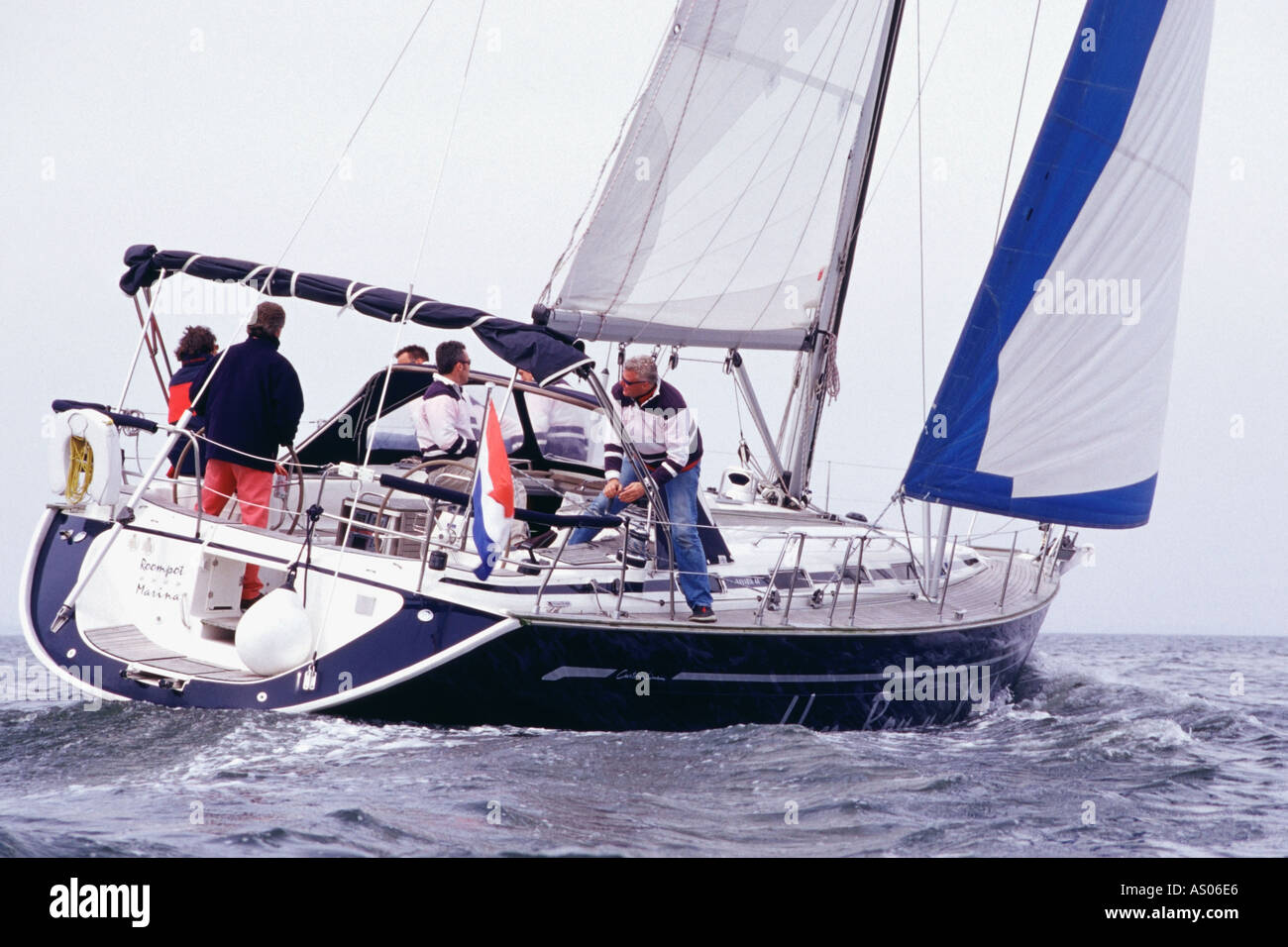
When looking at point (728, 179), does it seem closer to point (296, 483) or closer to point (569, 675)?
point (296, 483)

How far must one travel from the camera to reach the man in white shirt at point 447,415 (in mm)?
8492

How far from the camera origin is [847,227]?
37.5 ft

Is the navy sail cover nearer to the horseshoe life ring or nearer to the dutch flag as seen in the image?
the dutch flag

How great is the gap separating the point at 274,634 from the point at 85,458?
1.75 metres

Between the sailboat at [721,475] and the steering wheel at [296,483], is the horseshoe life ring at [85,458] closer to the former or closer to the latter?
the sailboat at [721,475]

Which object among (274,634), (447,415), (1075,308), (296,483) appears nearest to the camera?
(274,634)

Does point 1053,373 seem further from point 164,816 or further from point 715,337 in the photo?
point 164,816

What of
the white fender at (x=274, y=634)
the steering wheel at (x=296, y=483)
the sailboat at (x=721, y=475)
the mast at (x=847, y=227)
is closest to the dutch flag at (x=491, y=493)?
the sailboat at (x=721, y=475)

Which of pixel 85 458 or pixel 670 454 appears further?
pixel 670 454

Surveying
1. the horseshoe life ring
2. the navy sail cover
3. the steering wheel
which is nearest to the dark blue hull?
the horseshoe life ring

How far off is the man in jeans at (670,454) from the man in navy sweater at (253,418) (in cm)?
193

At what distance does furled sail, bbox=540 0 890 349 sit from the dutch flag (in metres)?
4.21

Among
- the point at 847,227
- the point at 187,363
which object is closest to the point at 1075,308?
the point at 847,227

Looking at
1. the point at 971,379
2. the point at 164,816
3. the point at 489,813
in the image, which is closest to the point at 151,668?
the point at 164,816
